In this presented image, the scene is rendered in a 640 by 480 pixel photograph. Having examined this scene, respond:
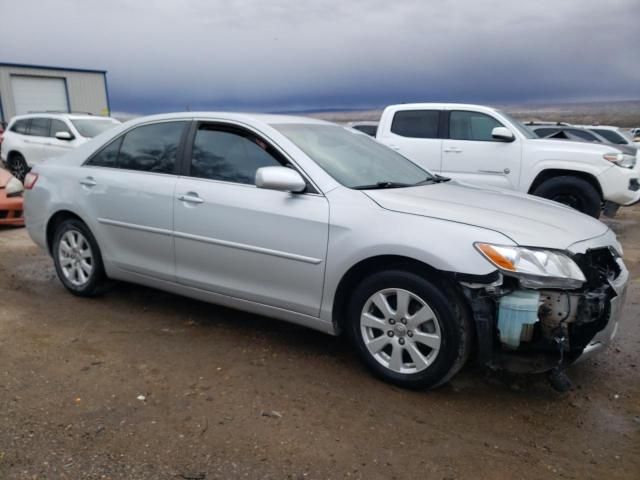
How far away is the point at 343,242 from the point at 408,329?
0.64 meters

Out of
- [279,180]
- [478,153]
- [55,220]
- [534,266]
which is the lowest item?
[55,220]

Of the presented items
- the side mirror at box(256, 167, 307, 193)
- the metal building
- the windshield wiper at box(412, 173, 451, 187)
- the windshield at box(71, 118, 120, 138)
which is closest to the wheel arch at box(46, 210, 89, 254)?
the side mirror at box(256, 167, 307, 193)

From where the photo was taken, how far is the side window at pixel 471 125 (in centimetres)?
815

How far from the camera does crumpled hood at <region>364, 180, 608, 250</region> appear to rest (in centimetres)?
302

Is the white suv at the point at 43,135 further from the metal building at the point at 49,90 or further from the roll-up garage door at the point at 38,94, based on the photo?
the roll-up garage door at the point at 38,94

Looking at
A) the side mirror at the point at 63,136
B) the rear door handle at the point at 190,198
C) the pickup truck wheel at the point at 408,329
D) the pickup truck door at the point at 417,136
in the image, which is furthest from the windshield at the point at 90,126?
the pickup truck wheel at the point at 408,329

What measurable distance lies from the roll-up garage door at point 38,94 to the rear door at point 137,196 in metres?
27.6

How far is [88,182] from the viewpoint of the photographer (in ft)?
14.8

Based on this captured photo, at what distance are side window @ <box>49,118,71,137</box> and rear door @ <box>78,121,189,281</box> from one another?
855 cm

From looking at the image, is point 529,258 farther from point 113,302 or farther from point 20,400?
point 113,302

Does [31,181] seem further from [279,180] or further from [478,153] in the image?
[478,153]

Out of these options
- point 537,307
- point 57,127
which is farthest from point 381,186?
point 57,127

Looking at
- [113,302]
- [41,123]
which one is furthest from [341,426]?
[41,123]

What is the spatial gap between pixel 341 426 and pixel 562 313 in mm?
1321
